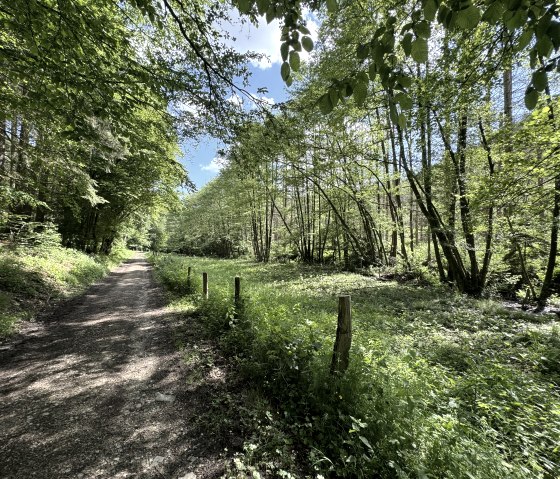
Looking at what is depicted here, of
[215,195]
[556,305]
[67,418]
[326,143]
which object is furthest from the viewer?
[215,195]

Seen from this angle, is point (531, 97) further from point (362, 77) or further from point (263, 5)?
point (263, 5)

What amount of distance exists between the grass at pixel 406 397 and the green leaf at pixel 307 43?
302 cm

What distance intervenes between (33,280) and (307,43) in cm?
1059

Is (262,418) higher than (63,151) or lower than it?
lower

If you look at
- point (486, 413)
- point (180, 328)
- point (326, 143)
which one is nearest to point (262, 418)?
point (486, 413)

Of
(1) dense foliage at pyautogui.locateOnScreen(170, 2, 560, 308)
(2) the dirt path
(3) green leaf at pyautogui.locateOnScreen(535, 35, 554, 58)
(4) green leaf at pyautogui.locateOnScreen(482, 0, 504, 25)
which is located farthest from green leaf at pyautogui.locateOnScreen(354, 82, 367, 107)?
(2) the dirt path

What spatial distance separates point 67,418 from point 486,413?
4.84 m

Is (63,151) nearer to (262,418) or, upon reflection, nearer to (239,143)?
(239,143)

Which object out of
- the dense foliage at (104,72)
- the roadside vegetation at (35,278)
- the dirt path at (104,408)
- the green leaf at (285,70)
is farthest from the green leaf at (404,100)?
the roadside vegetation at (35,278)

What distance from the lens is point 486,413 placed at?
10.2 feet

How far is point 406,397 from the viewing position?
115 inches

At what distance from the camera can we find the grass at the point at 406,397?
243 cm

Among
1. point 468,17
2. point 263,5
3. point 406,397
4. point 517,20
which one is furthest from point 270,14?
point 406,397

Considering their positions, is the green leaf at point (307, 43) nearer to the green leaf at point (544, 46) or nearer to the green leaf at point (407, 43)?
the green leaf at point (407, 43)
